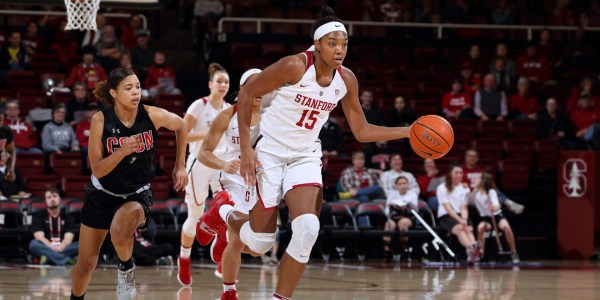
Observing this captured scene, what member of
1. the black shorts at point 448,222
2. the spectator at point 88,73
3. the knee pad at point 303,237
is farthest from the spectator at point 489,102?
the knee pad at point 303,237

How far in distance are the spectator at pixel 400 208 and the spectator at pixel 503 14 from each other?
23.6 ft

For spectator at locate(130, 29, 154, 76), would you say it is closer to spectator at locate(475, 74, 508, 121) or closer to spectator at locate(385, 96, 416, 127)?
spectator at locate(385, 96, 416, 127)

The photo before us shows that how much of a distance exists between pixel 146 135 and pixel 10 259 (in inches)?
289

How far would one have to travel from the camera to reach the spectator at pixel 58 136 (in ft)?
48.9

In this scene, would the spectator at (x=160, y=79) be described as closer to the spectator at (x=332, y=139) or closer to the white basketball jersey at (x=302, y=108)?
the spectator at (x=332, y=139)

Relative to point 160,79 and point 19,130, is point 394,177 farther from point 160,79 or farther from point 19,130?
point 19,130

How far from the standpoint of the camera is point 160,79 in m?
16.9

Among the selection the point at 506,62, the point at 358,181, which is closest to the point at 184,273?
the point at 358,181

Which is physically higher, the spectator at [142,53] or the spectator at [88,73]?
the spectator at [142,53]

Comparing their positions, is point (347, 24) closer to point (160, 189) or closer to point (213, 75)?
point (160, 189)

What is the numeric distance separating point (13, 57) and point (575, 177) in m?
9.27

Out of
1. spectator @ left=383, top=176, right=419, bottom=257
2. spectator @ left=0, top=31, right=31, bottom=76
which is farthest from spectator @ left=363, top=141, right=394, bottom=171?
spectator @ left=0, top=31, right=31, bottom=76

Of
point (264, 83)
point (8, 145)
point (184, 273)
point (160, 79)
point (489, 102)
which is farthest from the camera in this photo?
point (489, 102)

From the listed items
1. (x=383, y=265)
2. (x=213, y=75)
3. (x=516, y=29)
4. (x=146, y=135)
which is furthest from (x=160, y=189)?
(x=516, y=29)
